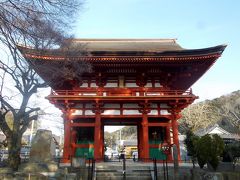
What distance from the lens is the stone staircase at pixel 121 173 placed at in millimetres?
12461

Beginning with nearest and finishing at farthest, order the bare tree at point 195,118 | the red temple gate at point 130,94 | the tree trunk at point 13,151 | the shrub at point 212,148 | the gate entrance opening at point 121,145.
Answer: the tree trunk at point 13,151, the shrub at point 212,148, the red temple gate at point 130,94, the gate entrance opening at point 121,145, the bare tree at point 195,118

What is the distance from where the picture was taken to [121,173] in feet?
41.7

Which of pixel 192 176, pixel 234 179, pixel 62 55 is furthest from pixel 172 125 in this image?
pixel 62 55

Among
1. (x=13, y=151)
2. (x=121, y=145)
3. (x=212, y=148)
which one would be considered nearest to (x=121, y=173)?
(x=212, y=148)

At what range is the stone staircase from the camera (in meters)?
12.5

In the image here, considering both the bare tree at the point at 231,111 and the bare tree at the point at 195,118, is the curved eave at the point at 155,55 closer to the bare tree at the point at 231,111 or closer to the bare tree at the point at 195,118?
the bare tree at the point at 231,111

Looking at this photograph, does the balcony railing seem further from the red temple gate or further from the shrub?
the shrub

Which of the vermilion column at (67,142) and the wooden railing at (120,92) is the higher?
the wooden railing at (120,92)

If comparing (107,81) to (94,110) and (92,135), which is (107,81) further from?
(92,135)

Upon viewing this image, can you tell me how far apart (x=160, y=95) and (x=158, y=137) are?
354cm

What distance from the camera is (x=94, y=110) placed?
17.0 m

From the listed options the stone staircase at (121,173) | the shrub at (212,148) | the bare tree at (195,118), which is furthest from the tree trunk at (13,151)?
the bare tree at (195,118)

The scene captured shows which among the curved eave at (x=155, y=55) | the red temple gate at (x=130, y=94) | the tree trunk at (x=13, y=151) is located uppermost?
the curved eave at (x=155, y=55)

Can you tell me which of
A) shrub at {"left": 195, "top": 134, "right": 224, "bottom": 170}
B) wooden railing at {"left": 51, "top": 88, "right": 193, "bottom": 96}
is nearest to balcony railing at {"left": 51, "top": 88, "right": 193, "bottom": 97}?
wooden railing at {"left": 51, "top": 88, "right": 193, "bottom": 96}
